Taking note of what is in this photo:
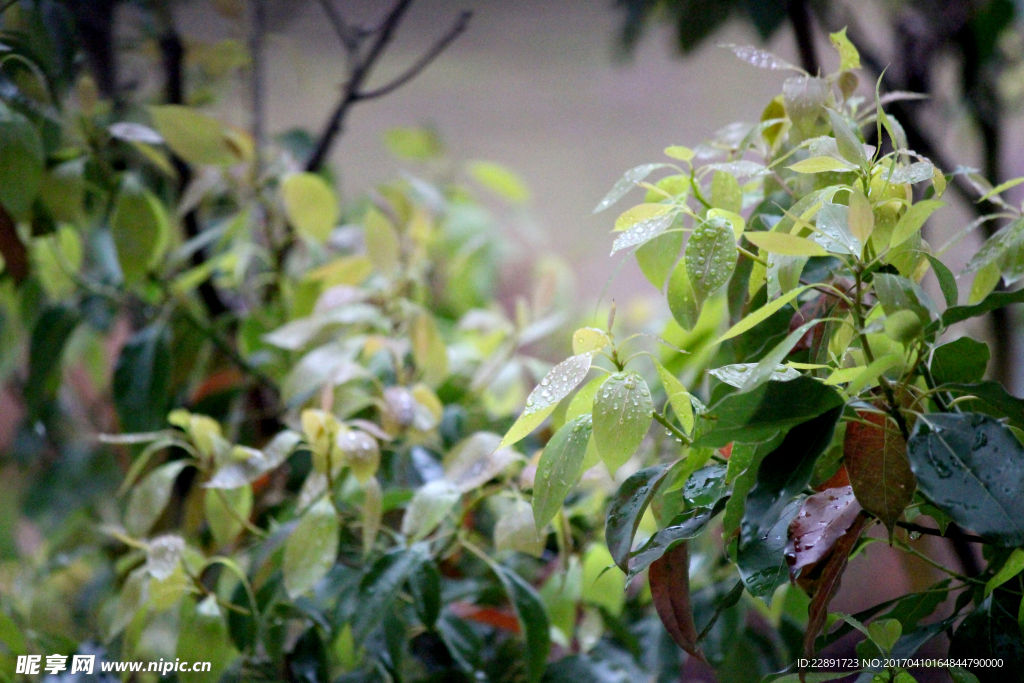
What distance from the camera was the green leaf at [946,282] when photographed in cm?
37

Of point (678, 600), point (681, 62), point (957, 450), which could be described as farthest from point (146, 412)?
point (681, 62)

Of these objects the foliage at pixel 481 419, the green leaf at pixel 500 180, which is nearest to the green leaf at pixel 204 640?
the foliage at pixel 481 419

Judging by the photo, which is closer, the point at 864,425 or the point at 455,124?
the point at 864,425

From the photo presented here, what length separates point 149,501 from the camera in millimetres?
589

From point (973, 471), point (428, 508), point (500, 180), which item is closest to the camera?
point (973, 471)

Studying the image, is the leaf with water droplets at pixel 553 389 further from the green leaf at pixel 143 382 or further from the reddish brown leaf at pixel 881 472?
the green leaf at pixel 143 382

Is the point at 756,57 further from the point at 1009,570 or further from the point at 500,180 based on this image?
the point at 500,180

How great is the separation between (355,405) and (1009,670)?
19.0 inches

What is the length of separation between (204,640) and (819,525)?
17.4 inches

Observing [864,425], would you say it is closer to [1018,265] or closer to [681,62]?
[1018,265]

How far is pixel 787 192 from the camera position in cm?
48

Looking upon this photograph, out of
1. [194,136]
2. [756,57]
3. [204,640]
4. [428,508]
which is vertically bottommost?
[204,640]

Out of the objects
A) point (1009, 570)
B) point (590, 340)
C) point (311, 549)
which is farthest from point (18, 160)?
point (1009, 570)

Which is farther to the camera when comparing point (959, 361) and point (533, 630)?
point (533, 630)
